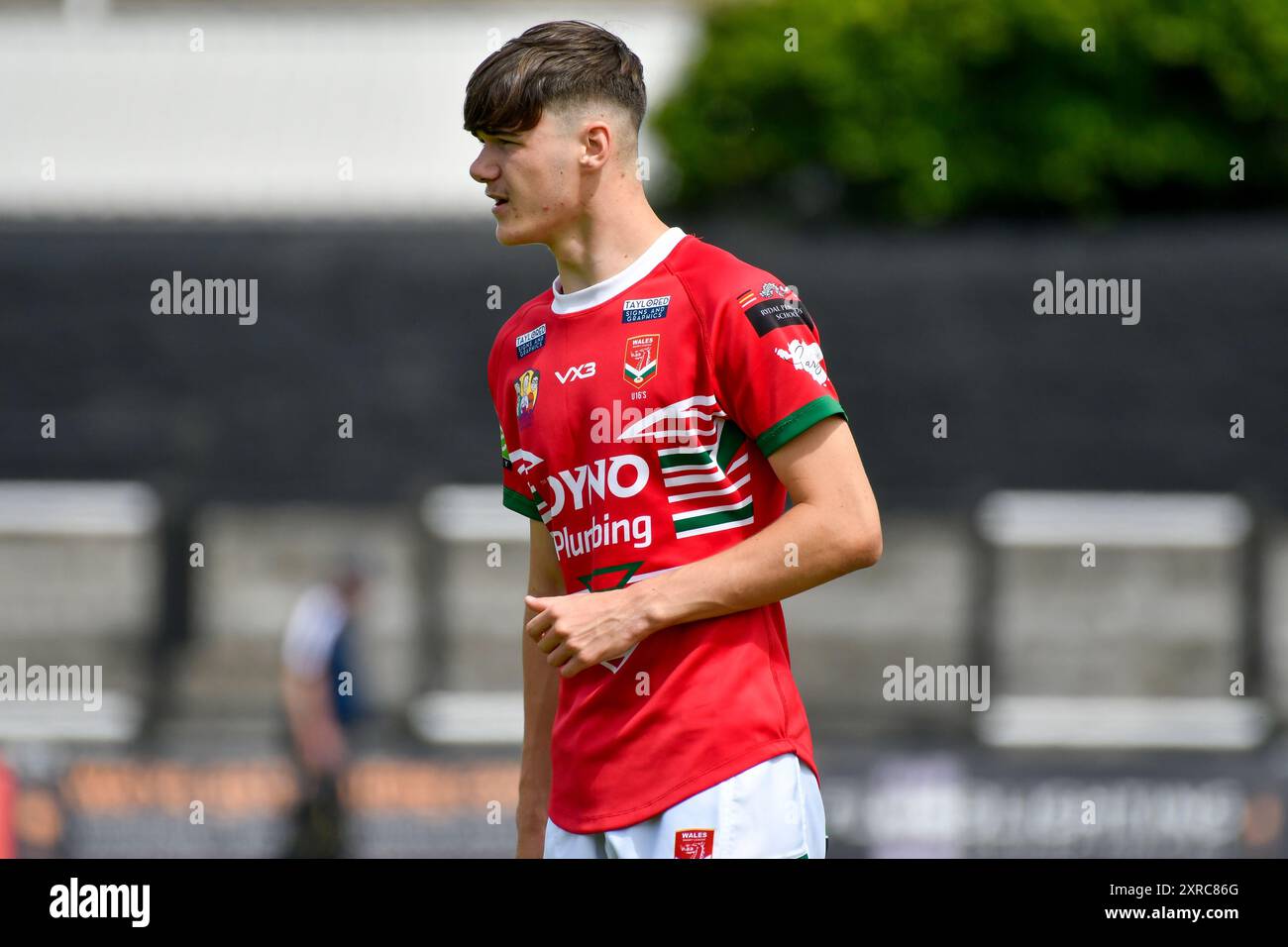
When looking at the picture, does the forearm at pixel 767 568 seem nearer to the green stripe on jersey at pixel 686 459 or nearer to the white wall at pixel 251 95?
the green stripe on jersey at pixel 686 459

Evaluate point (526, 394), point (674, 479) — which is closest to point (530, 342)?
point (526, 394)

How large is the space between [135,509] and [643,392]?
8855mm

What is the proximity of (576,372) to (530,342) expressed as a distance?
184 millimetres

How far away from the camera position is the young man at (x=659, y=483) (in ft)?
9.55

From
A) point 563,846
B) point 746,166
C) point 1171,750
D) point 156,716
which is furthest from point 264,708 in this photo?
point 563,846

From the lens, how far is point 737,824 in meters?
2.95

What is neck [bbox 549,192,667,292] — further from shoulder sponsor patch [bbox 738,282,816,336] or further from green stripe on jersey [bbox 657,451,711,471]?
green stripe on jersey [bbox 657,451,711,471]

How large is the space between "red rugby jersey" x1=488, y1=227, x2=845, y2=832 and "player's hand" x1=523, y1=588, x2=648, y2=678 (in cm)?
10

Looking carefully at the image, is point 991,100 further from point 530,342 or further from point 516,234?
point 516,234

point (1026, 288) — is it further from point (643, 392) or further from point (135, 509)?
point (643, 392)

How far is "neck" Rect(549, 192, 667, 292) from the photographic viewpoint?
3.08 metres

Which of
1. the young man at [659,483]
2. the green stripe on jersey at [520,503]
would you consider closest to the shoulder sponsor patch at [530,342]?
the young man at [659,483]

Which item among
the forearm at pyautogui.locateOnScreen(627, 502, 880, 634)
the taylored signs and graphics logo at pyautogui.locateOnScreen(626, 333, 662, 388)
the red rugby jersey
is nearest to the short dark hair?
the red rugby jersey

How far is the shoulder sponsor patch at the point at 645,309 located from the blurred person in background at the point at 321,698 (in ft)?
21.1
